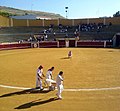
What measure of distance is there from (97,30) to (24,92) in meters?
33.2

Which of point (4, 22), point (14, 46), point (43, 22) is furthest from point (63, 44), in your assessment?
point (4, 22)

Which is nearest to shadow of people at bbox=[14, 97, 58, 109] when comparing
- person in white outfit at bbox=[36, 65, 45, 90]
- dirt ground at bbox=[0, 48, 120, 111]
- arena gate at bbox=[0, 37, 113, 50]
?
dirt ground at bbox=[0, 48, 120, 111]

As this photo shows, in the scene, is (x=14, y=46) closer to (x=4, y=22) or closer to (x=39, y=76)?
(x=4, y=22)

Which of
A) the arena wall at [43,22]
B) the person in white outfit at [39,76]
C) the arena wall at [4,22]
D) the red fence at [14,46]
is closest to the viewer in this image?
the person in white outfit at [39,76]

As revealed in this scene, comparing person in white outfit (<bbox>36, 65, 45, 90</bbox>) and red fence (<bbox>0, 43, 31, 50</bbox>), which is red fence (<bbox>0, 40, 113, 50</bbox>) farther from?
person in white outfit (<bbox>36, 65, 45, 90</bbox>)

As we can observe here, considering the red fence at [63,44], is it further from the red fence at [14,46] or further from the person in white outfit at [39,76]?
the person in white outfit at [39,76]

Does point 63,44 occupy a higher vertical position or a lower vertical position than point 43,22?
lower

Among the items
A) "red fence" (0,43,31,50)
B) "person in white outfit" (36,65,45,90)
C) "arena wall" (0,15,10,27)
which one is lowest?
"person in white outfit" (36,65,45,90)

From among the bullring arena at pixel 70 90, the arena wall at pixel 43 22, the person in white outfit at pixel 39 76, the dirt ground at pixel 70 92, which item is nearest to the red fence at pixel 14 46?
the arena wall at pixel 43 22

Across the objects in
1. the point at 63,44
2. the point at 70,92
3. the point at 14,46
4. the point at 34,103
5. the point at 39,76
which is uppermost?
the point at 63,44

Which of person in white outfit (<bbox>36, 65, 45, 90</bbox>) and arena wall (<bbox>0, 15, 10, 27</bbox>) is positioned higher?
A: arena wall (<bbox>0, 15, 10, 27</bbox>)

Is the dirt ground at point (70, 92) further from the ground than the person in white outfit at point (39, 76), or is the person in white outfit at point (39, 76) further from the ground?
the person in white outfit at point (39, 76)

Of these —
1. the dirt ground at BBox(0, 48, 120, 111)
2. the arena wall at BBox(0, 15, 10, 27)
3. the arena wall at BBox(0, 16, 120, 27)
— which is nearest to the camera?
the dirt ground at BBox(0, 48, 120, 111)

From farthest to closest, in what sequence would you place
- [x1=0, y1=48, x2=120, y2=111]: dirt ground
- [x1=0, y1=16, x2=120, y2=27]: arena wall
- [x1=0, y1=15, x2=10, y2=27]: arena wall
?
1. [x1=0, y1=16, x2=120, y2=27]: arena wall
2. [x1=0, y1=15, x2=10, y2=27]: arena wall
3. [x1=0, y1=48, x2=120, y2=111]: dirt ground
